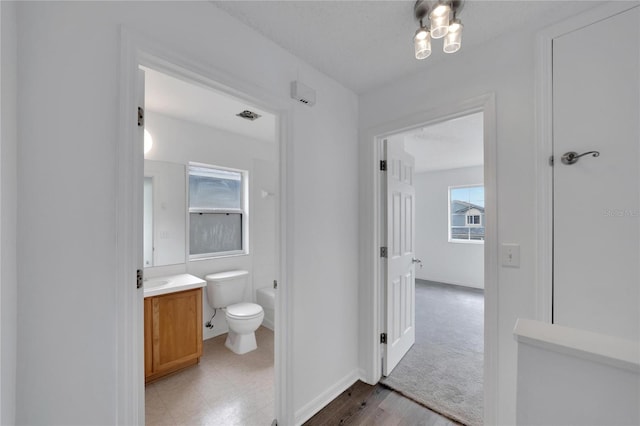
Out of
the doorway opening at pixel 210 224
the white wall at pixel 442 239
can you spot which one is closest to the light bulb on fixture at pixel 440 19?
the doorway opening at pixel 210 224

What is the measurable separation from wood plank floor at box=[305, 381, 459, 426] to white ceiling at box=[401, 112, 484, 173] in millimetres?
2180

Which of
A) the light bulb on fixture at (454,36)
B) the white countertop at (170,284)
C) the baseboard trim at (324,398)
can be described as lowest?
the baseboard trim at (324,398)

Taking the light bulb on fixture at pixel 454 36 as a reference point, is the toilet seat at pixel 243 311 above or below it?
below

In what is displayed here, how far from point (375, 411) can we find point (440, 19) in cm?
236

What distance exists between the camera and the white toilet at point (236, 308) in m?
→ 2.53

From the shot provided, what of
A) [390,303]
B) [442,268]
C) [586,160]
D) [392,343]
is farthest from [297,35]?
[442,268]

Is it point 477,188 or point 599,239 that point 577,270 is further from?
point 477,188

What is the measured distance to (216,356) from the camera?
256cm

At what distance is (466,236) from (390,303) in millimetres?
3941

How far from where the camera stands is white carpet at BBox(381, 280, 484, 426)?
1869 millimetres

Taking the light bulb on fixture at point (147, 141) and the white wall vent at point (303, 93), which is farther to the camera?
the light bulb on fixture at point (147, 141)

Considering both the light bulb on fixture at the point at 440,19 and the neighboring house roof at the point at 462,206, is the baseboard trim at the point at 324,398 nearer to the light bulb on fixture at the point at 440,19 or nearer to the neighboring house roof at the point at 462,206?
the light bulb on fixture at the point at 440,19

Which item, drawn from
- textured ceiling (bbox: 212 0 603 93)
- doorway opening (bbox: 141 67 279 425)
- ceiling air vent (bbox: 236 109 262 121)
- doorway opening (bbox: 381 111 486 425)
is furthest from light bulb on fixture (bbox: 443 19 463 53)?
ceiling air vent (bbox: 236 109 262 121)

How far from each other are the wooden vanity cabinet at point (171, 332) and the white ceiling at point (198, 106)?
5.65 feet
